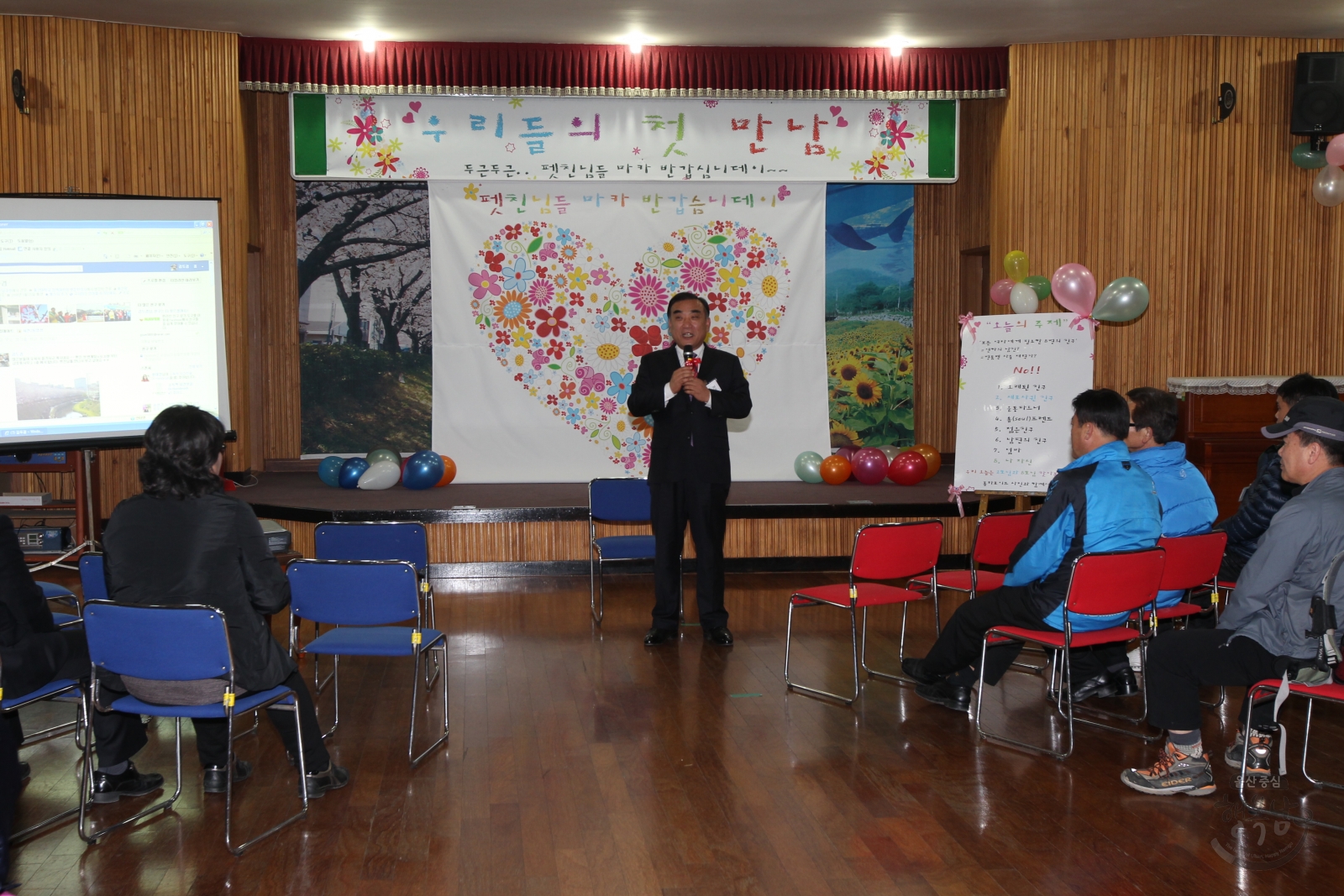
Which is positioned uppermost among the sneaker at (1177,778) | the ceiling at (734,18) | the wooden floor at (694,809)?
the ceiling at (734,18)

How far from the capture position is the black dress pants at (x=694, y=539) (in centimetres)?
524

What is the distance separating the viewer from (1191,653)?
339cm

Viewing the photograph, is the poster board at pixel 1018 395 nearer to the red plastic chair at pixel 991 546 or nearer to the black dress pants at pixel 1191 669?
the red plastic chair at pixel 991 546

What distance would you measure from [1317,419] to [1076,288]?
335 centimetres

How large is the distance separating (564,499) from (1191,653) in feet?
14.7

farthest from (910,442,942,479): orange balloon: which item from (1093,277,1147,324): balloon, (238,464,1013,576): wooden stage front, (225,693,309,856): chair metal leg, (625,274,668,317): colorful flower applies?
(225,693,309,856): chair metal leg

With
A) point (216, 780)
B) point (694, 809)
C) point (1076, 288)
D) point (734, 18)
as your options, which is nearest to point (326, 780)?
point (216, 780)

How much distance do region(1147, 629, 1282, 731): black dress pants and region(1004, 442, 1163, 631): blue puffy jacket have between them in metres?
0.33

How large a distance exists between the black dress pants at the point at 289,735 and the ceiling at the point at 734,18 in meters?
4.84

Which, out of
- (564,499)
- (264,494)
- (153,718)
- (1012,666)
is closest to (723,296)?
(564,499)

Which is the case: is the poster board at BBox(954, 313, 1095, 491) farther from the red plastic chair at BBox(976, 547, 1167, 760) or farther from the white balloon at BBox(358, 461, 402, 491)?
the white balloon at BBox(358, 461, 402, 491)

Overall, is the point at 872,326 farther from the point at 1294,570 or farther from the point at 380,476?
the point at 1294,570

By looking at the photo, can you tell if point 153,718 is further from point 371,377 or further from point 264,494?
point 371,377

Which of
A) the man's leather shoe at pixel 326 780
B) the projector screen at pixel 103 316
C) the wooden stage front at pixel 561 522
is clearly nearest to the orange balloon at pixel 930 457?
the wooden stage front at pixel 561 522
